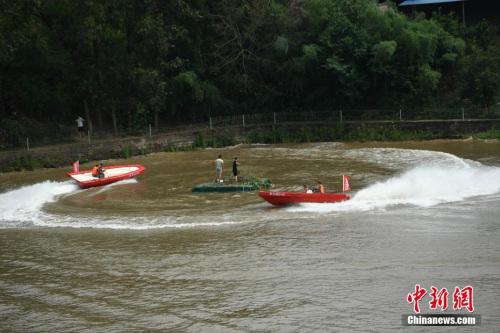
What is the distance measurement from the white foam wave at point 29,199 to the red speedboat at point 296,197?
360 inches

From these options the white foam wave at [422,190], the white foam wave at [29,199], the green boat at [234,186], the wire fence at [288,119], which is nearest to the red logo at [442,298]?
the white foam wave at [422,190]

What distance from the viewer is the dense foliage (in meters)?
44.6

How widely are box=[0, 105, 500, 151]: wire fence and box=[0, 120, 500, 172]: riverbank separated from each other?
433mm

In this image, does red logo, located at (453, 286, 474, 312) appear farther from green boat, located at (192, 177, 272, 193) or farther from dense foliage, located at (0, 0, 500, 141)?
dense foliage, located at (0, 0, 500, 141)

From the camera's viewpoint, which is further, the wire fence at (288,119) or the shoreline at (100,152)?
the wire fence at (288,119)

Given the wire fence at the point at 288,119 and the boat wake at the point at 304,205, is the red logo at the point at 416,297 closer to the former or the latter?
the boat wake at the point at 304,205

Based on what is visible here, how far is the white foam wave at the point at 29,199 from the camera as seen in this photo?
85.9ft

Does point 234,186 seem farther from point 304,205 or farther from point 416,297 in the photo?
point 416,297

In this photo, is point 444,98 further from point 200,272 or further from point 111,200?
point 200,272

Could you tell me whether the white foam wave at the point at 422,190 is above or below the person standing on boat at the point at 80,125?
below

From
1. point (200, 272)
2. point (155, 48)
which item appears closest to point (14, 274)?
point (200, 272)

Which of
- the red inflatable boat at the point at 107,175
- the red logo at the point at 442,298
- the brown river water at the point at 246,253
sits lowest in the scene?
the red logo at the point at 442,298

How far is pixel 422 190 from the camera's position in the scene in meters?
26.9

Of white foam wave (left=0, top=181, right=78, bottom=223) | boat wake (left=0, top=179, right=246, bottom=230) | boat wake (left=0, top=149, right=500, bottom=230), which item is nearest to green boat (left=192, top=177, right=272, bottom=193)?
boat wake (left=0, top=149, right=500, bottom=230)
